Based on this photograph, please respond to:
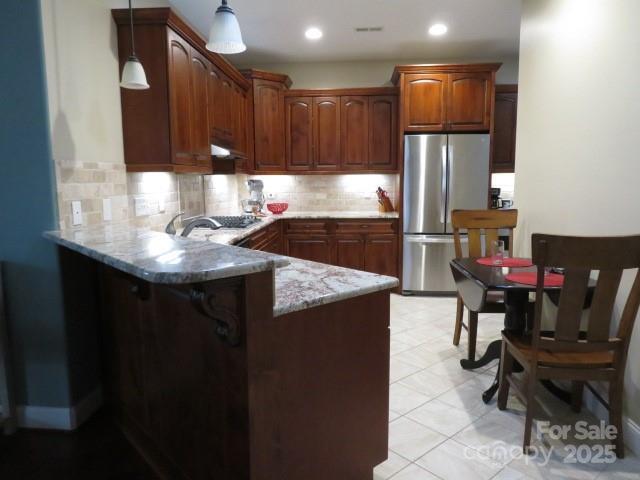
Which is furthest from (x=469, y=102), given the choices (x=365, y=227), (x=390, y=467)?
(x=390, y=467)

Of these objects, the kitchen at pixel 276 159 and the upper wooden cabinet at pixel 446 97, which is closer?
the kitchen at pixel 276 159

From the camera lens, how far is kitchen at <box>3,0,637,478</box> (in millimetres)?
1640

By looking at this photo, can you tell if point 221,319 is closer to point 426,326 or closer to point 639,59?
point 639,59

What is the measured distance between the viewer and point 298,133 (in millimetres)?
5086

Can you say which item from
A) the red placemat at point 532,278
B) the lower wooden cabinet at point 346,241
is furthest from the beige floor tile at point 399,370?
the lower wooden cabinet at point 346,241

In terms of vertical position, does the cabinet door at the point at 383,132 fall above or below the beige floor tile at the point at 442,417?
above

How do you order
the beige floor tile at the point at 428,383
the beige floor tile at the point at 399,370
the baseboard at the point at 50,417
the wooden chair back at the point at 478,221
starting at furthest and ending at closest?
the wooden chair back at the point at 478,221 → the beige floor tile at the point at 399,370 → the beige floor tile at the point at 428,383 → the baseboard at the point at 50,417

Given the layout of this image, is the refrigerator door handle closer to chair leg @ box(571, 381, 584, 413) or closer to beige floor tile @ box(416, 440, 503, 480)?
chair leg @ box(571, 381, 584, 413)

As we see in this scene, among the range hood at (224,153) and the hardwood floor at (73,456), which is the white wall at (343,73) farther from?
the hardwood floor at (73,456)

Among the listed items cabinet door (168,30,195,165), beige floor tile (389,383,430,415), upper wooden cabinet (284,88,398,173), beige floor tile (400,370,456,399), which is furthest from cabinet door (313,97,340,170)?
beige floor tile (389,383,430,415)

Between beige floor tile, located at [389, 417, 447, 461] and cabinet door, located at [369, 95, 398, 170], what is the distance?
332 centimetres

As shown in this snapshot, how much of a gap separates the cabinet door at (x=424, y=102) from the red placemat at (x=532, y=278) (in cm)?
262

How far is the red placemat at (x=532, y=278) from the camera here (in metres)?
2.15

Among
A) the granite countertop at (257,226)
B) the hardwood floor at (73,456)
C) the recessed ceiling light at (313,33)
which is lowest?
the hardwood floor at (73,456)
